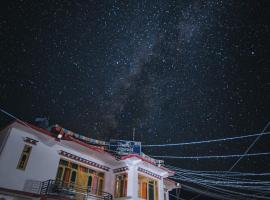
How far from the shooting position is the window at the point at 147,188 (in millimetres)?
20297

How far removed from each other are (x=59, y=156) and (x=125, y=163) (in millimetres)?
6134

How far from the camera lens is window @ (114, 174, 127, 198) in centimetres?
1978

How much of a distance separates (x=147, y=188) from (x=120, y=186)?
2566 mm

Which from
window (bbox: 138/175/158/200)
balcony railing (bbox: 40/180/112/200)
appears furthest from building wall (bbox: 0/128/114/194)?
window (bbox: 138/175/158/200)

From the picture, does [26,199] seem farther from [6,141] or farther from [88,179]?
[88,179]

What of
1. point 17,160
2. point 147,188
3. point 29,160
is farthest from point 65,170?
point 147,188

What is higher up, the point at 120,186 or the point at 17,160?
the point at 17,160

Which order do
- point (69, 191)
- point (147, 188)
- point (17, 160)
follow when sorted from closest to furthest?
point (17, 160)
point (69, 191)
point (147, 188)

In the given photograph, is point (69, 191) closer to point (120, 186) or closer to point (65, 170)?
point (65, 170)

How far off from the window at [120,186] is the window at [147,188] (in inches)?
54.5

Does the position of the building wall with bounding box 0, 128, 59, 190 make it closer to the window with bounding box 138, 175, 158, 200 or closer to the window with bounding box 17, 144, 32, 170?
the window with bounding box 17, 144, 32, 170

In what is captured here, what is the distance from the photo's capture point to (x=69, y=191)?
53.3 feet

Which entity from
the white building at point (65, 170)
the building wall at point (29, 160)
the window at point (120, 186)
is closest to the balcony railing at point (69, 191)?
the white building at point (65, 170)

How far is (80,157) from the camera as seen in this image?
19.3 meters
